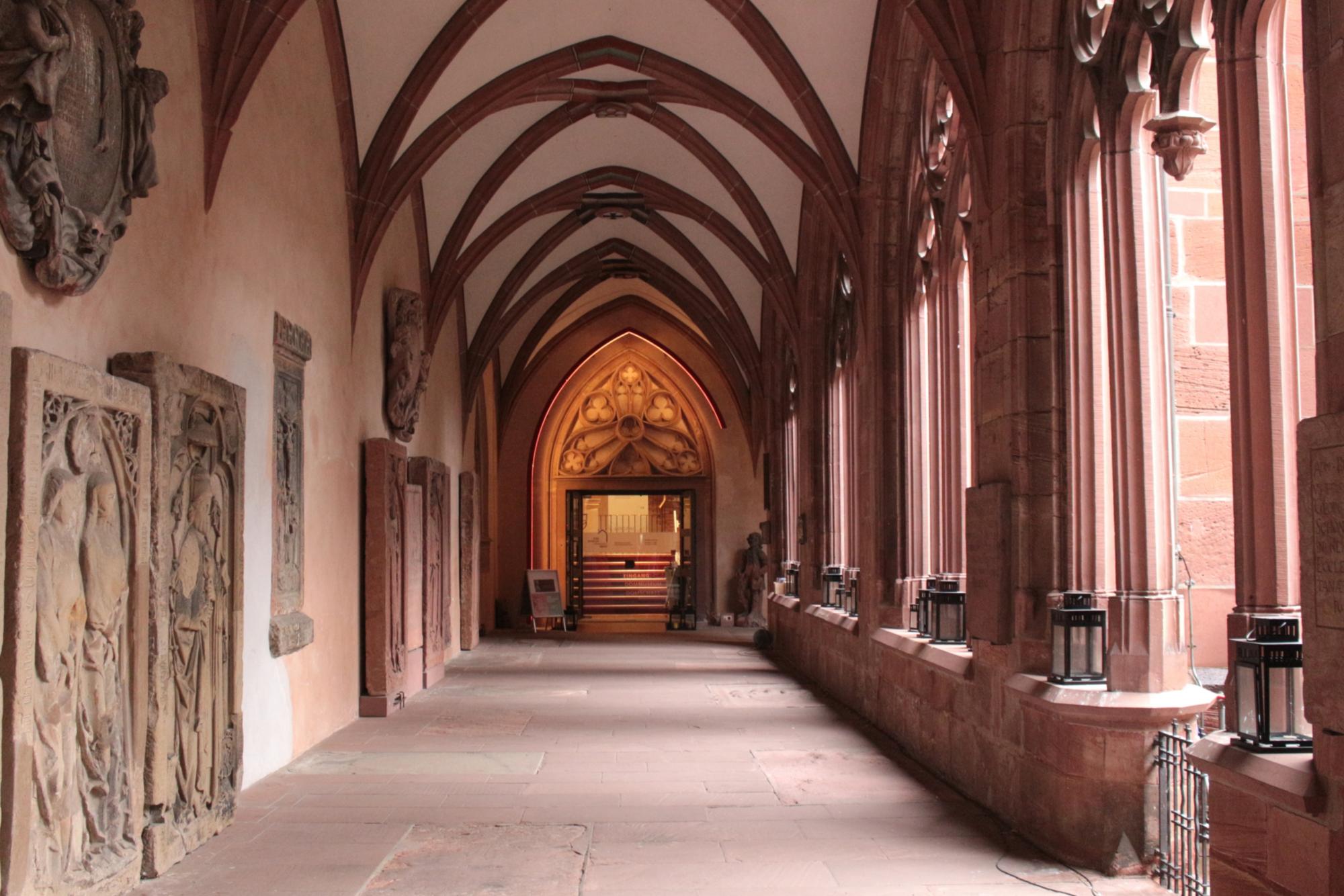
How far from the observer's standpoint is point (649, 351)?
1862cm

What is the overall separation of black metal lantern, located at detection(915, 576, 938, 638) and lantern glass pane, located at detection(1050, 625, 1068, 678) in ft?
6.21

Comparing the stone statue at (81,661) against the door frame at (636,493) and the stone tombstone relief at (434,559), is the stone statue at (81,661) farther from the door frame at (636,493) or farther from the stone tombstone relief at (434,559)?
the door frame at (636,493)

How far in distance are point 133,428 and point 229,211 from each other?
1835 millimetres

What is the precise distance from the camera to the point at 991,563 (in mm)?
5004

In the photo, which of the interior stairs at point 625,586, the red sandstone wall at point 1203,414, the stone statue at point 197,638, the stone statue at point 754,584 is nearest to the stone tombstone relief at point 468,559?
the stone statue at point 754,584

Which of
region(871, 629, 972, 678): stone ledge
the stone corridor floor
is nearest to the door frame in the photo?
the stone corridor floor

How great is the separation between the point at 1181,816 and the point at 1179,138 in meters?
2.13

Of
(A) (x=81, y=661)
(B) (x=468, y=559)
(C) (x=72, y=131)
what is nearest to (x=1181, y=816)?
(A) (x=81, y=661)

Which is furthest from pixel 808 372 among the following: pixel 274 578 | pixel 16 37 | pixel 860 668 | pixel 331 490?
pixel 16 37

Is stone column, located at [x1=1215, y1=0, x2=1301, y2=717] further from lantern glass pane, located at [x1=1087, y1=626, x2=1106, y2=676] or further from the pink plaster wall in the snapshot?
the pink plaster wall

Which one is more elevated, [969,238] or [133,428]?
[969,238]

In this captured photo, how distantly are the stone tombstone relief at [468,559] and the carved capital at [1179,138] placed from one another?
10.1m

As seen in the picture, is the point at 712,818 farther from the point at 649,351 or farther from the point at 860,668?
the point at 649,351

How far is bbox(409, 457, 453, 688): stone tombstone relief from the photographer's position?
1006 cm
